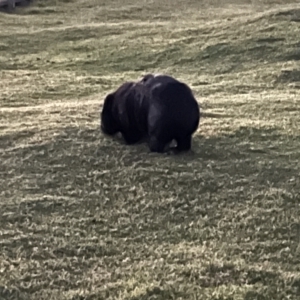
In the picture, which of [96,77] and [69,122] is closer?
[69,122]

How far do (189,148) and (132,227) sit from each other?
4.20 feet

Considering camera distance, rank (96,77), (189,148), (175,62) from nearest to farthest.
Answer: (189,148)
(96,77)
(175,62)

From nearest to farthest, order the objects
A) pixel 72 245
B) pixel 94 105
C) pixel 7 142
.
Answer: pixel 72 245, pixel 7 142, pixel 94 105

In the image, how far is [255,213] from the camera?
13.2 feet

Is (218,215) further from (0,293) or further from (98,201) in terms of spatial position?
(0,293)

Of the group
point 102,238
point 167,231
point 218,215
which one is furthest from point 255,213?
point 102,238

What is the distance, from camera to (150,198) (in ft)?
13.9

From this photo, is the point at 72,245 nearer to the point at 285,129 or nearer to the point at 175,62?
the point at 285,129

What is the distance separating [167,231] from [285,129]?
88.8 inches

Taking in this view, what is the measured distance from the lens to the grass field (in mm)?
3328

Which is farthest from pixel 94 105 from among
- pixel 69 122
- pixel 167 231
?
pixel 167 231

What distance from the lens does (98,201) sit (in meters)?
4.20

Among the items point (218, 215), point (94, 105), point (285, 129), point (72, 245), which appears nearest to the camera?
point (72, 245)

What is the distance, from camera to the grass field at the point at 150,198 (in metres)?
3.33
